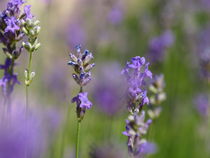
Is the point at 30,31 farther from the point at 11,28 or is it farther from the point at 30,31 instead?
the point at 11,28

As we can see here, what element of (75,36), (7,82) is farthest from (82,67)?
(75,36)

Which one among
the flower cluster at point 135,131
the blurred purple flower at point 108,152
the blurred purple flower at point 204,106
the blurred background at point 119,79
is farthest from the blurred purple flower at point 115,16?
the blurred purple flower at point 108,152

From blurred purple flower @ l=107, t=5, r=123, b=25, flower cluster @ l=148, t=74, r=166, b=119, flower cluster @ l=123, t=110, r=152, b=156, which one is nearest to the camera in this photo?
flower cluster @ l=123, t=110, r=152, b=156

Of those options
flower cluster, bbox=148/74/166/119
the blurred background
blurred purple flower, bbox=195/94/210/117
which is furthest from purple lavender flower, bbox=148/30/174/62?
flower cluster, bbox=148/74/166/119

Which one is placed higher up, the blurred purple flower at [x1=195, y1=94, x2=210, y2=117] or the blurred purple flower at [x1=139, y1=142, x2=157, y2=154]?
the blurred purple flower at [x1=195, y1=94, x2=210, y2=117]

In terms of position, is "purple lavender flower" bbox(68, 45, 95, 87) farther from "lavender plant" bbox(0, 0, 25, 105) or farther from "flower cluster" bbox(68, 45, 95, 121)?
"lavender plant" bbox(0, 0, 25, 105)

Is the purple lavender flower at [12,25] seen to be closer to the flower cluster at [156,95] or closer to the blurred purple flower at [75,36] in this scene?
the flower cluster at [156,95]

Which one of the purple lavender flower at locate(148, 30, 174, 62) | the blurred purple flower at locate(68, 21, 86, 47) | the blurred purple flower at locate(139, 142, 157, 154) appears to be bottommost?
the blurred purple flower at locate(139, 142, 157, 154)
